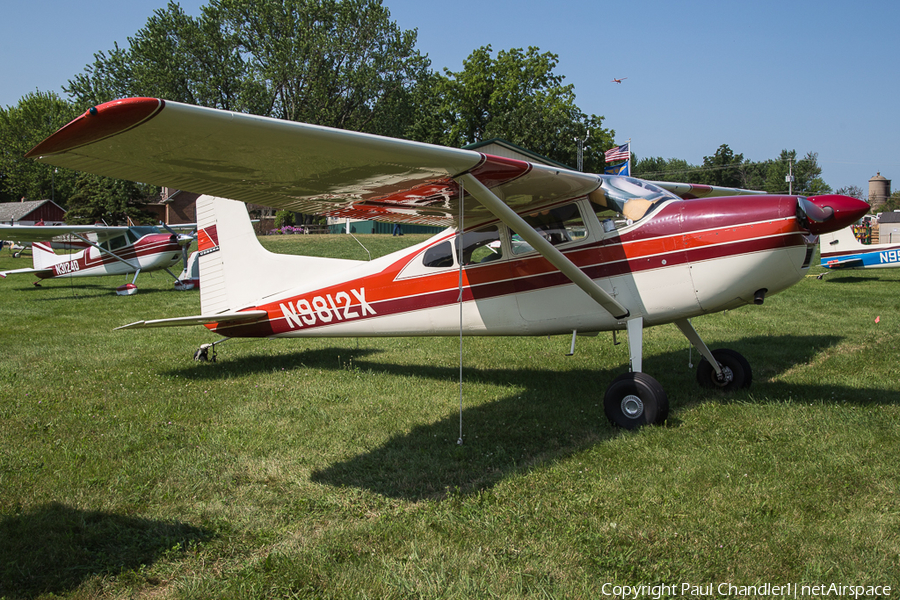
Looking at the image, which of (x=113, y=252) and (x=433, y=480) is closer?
(x=433, y=480)

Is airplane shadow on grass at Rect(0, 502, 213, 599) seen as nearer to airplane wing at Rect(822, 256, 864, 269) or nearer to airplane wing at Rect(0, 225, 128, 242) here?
airplane wing at Rect(0, 225, 128, 242)

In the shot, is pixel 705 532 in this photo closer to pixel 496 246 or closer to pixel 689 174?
pixel 496 246

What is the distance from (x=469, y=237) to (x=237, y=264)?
338cm

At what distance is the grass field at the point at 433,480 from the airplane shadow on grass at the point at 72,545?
0.6 inches

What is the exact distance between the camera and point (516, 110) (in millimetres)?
46312

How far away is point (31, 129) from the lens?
228 feet

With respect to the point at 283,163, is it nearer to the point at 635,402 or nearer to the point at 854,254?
the point at 635,402

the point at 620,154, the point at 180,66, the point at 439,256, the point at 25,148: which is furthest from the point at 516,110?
the point at 25,148

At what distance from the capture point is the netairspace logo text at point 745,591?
2.58 meters

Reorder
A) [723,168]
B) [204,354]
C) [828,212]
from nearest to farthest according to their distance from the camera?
[828,212], [204,354], [723,168]

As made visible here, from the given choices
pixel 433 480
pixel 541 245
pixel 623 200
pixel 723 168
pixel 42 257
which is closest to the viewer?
pixel 433 480

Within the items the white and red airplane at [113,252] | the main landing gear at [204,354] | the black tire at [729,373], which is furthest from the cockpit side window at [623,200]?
the white and red airplane at [113,252]

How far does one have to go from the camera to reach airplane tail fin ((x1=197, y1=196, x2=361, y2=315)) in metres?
7.32

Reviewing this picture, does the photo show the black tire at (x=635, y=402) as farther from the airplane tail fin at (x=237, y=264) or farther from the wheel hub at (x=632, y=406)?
the airplane tail fin at (x=237, y=264)
